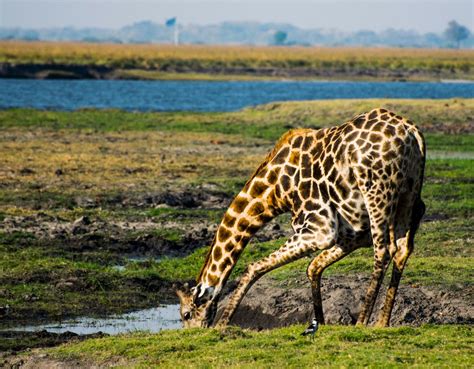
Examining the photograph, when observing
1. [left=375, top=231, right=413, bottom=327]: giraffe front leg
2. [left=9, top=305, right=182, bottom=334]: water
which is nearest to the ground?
[left=9, top=305, right=182, bottom=334]: water

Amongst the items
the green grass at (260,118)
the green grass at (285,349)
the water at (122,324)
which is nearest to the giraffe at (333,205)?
the green grass at (285,349)

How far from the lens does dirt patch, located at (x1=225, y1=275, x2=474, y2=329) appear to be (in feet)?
45.4

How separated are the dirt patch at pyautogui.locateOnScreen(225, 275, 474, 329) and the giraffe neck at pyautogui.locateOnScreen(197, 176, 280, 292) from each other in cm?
216

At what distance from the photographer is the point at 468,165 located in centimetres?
2814

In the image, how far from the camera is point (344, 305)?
14.1m

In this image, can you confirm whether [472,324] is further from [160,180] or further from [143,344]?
[160,180]

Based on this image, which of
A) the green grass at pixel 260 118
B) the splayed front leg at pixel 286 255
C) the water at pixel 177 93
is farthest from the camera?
the water at pixel 177 93

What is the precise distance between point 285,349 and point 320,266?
1.84m

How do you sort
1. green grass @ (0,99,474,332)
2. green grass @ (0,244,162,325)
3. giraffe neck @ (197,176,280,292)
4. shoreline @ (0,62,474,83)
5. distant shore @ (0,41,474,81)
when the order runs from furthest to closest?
distant shore @ (0,41,474,81), shoreline @ (0,62,474,83), green grass @ (0,99,474,332), green grass @ (0,244,162,325), giraffe neck @ (197,176,280,292)

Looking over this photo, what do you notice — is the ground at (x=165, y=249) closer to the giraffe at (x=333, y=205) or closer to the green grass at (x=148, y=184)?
the green grass at (x=148, y=184)

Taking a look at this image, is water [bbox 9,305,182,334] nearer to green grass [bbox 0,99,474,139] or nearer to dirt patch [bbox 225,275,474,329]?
dirt patch [bbox 225,275,474,329]

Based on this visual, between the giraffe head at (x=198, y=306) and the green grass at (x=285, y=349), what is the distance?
362mm

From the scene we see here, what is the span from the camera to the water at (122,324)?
13.9m

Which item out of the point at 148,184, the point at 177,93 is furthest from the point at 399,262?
the point at 177,93
